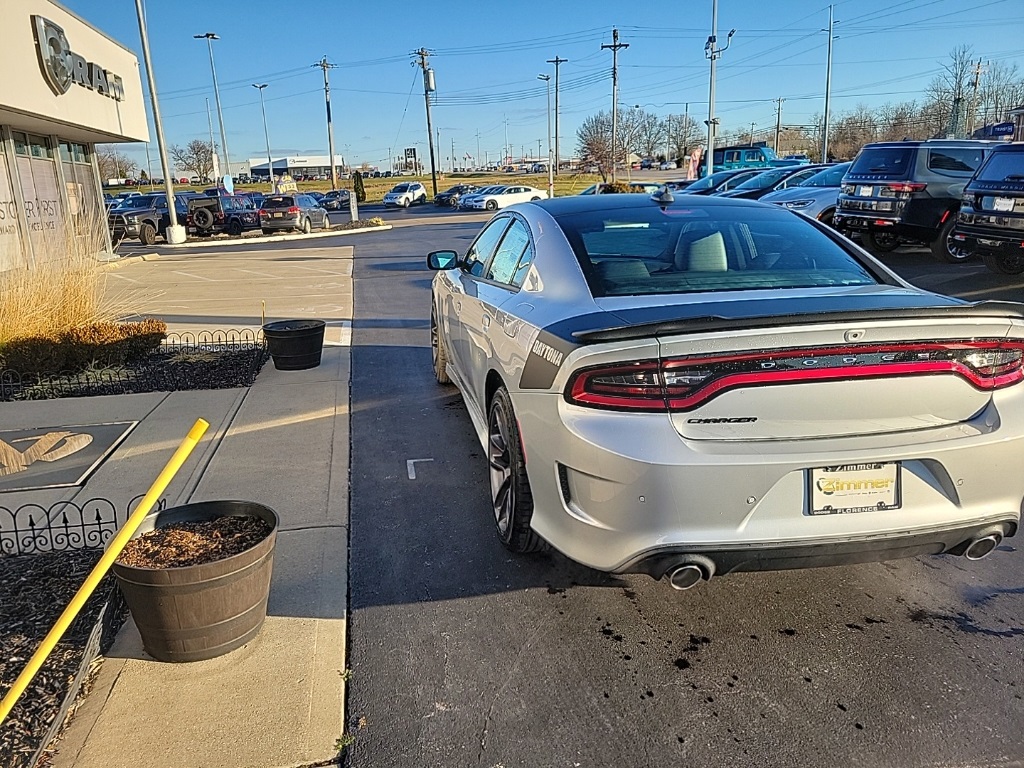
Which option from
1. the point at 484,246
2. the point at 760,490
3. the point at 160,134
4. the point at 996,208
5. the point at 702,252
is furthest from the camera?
the point at 160,134

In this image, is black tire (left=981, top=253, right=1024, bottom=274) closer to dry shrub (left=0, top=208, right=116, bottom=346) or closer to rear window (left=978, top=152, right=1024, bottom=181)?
rear window (left=978, top=152, right=1024, bottom=181)

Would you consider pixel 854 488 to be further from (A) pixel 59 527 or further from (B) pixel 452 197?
(B) pixel 452 197

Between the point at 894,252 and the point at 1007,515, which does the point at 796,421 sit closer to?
the point at 1007,515

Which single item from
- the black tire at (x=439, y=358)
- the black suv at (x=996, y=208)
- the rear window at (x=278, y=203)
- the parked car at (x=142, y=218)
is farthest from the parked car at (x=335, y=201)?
the black tire at (x=439, y=358)

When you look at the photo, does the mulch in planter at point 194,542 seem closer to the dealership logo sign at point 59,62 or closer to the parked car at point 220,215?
the dealership logo sign at point 59,62

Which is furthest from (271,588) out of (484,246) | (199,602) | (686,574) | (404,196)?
(404,196)

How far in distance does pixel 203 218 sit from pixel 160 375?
2507 cm

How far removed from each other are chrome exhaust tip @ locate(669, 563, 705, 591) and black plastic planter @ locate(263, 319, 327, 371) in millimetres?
5413

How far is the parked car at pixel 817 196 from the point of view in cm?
1511

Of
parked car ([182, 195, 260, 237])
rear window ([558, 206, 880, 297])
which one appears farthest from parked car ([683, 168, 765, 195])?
rear window ([558, 206, 880, 297])

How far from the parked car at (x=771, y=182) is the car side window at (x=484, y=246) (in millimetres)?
14681

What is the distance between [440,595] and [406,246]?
2009 centimetres

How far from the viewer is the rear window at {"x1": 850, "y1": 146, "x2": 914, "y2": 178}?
12.3 m

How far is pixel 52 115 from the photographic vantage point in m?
16.8
